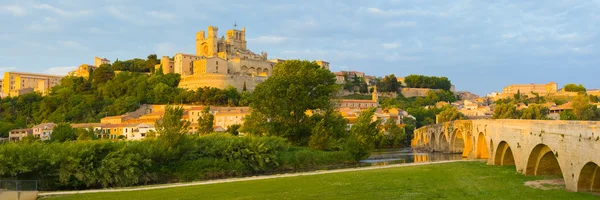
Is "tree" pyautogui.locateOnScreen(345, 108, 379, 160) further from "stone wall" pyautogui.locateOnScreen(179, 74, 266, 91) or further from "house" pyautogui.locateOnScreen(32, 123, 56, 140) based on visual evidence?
"stone wall" pyautogui.locateOnScreen(179, 74, 266, 91)

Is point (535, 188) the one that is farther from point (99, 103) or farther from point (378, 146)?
point (99, 103)

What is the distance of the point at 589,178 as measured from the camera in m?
16.1

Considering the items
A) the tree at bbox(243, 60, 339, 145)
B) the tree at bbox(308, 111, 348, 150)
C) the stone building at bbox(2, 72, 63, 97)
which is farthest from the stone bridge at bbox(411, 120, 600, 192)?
the stone building at bbox(2, 72, 63, 97)

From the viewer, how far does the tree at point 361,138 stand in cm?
4397

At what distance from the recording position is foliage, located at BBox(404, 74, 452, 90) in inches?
6403

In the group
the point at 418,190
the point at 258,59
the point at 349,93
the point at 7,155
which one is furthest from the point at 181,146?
the point at 349,93

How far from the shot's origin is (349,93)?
146 meters

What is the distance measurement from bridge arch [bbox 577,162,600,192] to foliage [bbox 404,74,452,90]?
148542 millimetres

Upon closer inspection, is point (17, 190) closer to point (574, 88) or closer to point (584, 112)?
point (584, 112)

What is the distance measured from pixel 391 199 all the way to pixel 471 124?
3109cm

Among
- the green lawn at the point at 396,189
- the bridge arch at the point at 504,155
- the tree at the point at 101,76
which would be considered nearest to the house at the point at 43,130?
the tree at the point at 101,76

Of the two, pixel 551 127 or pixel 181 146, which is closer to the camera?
pixel 551 127

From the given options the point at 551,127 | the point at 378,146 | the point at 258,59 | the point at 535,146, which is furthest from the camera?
the point at 258,59

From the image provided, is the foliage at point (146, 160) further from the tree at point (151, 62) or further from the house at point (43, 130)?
the tree at point (151, 62)
